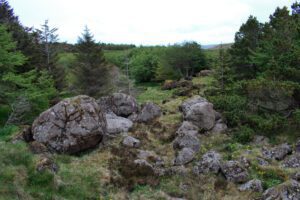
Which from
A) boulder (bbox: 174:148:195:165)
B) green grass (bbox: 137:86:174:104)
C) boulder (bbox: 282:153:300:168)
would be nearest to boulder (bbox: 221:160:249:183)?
boulder (bbox: 174:148:195:165)

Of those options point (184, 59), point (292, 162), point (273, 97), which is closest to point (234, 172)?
point (292, 162)

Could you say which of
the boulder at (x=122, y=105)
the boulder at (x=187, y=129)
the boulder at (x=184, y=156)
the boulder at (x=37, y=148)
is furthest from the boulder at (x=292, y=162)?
the boulder at (x=37, y=148)

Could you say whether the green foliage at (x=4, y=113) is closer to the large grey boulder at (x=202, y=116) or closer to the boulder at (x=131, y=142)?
the boulder at (x=131, y=142)

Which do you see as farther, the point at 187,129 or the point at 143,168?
the point at 187,129

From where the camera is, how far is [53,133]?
16.1m

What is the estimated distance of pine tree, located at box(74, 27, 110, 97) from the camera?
31234 mm

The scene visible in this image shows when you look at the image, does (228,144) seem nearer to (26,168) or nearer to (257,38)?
(26,168)

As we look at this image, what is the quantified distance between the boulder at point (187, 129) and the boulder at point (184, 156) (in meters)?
2.29

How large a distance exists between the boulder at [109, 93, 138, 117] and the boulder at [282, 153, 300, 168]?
10914 mm

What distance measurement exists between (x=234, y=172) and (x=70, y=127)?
807cm

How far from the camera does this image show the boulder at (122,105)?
2258cm

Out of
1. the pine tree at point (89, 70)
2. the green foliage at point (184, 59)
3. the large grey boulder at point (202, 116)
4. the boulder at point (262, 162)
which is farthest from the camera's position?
the green foliage at point (184, 59)

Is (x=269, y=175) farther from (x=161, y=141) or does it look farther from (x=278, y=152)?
(x=161, y=141)

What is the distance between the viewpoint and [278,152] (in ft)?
52.9
